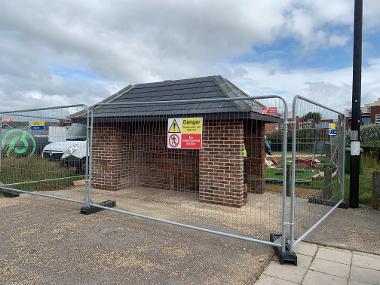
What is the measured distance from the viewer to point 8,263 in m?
3.88

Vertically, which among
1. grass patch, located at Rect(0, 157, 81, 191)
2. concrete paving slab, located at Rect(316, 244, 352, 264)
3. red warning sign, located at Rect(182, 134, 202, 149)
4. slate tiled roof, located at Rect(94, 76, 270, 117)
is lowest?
concrete paving slab, located at Rect(316, 244, 352, 264)

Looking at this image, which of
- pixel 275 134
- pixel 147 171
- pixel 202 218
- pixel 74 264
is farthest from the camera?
pixel 147 171

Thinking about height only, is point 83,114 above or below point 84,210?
above

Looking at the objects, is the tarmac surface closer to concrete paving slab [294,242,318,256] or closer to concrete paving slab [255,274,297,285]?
concrete paving slab [294,242,318,256]

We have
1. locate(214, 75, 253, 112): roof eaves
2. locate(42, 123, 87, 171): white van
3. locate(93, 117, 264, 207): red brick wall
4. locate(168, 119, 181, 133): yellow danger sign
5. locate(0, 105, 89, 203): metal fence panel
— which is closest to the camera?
locate(168, 119, 181, 133): yellow danger sign

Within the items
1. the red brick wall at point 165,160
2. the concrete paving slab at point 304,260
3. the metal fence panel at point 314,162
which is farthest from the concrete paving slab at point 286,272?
the red brick wall at point 165,160

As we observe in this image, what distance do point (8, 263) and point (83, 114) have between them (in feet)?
16.7

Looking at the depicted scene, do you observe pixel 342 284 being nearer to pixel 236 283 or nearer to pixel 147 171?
pixel 236 283

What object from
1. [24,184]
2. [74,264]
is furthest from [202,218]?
[24,184]

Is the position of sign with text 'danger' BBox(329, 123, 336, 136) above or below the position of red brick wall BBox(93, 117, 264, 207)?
above

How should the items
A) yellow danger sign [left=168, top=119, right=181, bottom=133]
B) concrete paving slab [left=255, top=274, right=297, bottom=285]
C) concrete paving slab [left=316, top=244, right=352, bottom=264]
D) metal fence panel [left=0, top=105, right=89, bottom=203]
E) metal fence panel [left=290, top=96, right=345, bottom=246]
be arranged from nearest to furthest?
concrete paving slab [left=255, top=274, right=297, bottom=285], concrete paving slab [left=316, top=244, right=352, bottom=264], metal fence panel [left=290, top=96, right=345, bottom=246], yellow danger sign [left=168, top=119, right=181, bottom=133], metal fence panel [left=0, top=105, right=89, bottom=203]

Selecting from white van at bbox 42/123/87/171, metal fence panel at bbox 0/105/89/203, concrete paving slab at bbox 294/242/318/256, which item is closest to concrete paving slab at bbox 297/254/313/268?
concrete paving slab at bbox 294/242/318/256

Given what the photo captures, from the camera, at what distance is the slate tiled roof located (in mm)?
6527

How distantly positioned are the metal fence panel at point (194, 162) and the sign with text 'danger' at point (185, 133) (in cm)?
2
